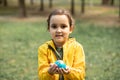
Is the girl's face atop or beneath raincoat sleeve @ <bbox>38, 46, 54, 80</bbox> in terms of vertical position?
atop

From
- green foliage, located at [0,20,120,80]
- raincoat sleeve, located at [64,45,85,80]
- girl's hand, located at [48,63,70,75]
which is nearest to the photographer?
girl's hand, located at [48,63,70,75]

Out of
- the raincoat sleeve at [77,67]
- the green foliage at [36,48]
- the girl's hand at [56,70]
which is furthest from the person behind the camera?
the green foliage at [36,48]

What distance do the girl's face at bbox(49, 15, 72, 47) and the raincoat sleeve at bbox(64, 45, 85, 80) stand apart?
228 millimetres

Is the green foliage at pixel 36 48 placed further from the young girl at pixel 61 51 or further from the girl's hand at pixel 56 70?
the girl's hand at pixel 56 70

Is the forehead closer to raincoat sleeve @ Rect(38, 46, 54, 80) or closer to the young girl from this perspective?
the young girl

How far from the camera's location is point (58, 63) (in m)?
3.07

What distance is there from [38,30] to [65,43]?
40.7 feet

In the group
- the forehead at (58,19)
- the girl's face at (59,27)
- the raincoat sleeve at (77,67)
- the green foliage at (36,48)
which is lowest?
the green foliage at (36,48)

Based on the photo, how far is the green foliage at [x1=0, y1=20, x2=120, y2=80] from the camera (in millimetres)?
7768

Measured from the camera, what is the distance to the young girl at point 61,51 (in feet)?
11.1

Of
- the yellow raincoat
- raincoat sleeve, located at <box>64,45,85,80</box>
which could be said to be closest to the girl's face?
the yellow raincoat

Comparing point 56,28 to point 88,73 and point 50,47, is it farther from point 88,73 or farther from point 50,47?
point 88,73

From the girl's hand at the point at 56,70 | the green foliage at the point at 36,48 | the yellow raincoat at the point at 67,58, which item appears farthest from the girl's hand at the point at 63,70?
the green foliage at the point at 36,48

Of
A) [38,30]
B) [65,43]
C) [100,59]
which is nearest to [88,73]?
[100,59]
